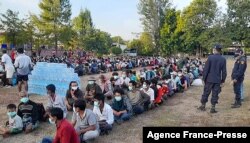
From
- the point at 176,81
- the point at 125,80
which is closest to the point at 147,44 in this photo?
the point at 176,81

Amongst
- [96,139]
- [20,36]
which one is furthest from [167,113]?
[20,36]

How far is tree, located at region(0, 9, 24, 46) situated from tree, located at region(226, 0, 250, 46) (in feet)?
98.3

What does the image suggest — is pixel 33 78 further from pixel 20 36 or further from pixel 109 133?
pixel 20 36

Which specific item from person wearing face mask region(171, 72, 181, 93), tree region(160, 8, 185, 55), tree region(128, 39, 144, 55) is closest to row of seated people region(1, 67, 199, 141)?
person wearing face mask region(171, 72, 181, 93)

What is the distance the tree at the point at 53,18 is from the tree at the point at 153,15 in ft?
55.1

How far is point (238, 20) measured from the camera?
47.5 meters

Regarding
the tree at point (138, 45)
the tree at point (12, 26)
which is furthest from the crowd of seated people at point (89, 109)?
the tree at point (138, 45)

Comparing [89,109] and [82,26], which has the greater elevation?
[82,26]

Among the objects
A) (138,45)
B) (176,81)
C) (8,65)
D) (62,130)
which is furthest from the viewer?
(138,45)

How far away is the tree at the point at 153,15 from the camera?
175 ft

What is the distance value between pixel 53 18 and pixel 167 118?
33188mm

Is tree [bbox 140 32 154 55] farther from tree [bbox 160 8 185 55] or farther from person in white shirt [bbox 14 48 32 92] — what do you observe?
person in white shirt [bbox 14 48 32 92]

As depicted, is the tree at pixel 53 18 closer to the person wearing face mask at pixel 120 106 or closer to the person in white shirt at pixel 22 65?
the person in white shirt at pixel 22 65

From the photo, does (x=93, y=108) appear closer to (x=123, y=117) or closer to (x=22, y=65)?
(x=123, y=117)
